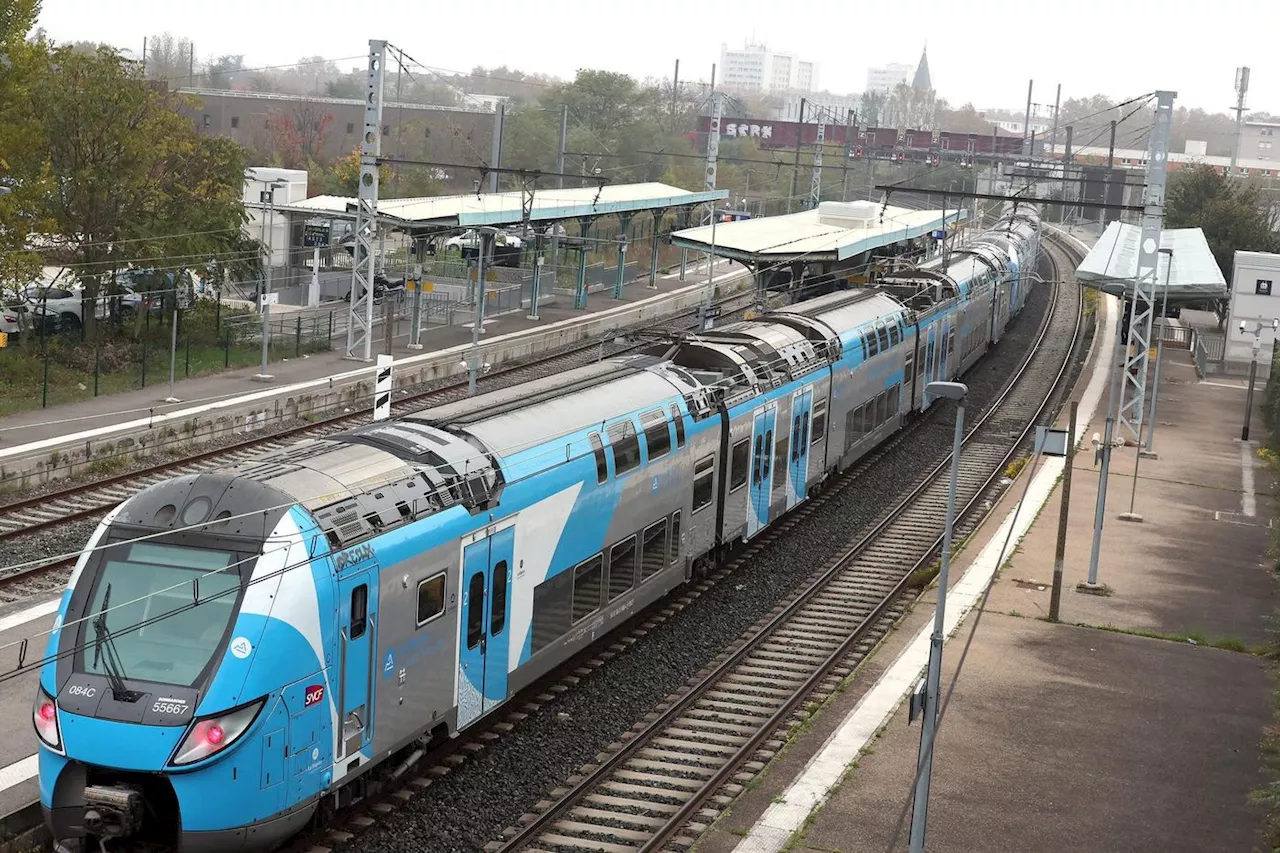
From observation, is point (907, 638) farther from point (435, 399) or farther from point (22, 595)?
point (435, 399)

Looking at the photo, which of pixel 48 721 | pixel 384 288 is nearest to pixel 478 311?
pixel 384 288

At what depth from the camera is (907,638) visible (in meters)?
21.3

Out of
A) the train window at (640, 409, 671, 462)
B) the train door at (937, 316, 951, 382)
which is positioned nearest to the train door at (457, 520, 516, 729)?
the train window at (640, 409, 671, 462)

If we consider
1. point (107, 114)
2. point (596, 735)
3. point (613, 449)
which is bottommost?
point (596, 735)

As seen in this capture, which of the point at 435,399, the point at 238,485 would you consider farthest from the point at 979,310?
the point at 238,485

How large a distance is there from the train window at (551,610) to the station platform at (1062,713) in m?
3.09

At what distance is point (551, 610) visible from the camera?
16922 mm

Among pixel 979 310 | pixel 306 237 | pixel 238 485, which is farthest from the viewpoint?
pixel 306 237

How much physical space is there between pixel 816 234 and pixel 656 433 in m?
37.6

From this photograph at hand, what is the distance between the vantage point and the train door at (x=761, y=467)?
957 inches

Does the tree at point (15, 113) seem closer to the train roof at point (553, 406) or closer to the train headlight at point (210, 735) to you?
the train roof at point (553, 406)

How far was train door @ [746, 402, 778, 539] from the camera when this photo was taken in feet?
79.8

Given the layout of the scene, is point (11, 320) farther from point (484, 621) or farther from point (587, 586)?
point (484, 621)

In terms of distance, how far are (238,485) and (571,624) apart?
607cm
